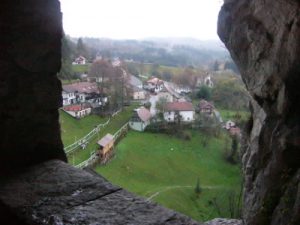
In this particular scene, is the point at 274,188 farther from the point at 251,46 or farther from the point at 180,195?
the point at 180,195

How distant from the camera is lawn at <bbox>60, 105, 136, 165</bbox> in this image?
3131cm

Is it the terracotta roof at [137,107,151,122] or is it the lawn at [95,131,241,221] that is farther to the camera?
the terracotta roof at [137,107,151,122]

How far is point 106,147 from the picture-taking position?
32844mm

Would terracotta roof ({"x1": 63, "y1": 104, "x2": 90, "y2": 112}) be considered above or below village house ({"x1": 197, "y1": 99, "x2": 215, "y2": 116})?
above

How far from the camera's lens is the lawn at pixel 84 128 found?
103 ft

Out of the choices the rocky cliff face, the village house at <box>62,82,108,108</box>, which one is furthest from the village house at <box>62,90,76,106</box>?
the rocky cliff face

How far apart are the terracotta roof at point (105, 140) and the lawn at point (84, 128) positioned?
1.61 ft

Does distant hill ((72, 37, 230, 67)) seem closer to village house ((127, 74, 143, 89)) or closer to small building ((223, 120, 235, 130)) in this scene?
village house ((127, 74, 143, 89))

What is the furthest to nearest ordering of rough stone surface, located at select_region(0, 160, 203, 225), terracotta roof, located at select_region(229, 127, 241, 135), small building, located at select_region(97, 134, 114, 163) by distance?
terracotta roof, located at select_region(229, 127, 241, 135) < small building, located at select_region(97, 134, 114, 163) < rough stone surface, located at select_region(0, 160, 203, 225)

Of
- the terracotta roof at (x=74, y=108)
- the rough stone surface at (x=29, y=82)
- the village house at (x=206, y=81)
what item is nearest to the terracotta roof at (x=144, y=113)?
the terracotta roof at (x=74, y=108)

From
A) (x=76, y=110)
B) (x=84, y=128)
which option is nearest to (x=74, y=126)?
(x=84, y=128)

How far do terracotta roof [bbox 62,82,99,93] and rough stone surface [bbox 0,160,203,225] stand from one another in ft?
115

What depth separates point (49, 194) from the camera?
2031 mm

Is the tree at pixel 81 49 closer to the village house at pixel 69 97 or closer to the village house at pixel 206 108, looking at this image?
the village house at pixel 69 97
